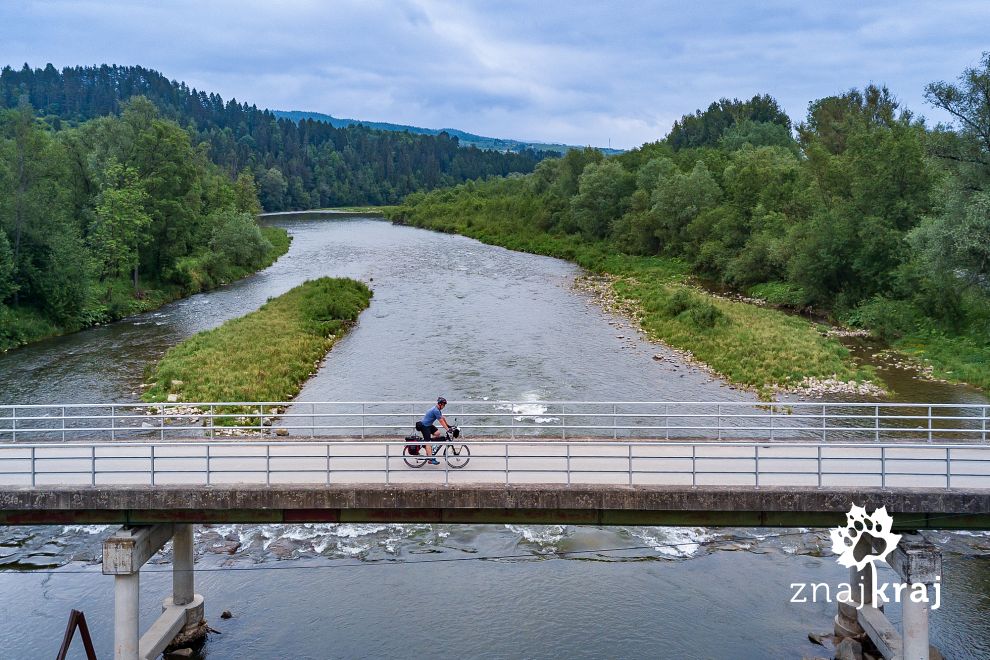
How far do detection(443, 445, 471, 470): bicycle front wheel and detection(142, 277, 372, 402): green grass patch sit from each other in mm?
20138

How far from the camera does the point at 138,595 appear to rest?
17016mm

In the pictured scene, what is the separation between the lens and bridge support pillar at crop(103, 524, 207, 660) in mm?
16531

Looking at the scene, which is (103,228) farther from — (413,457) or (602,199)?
(602,199)

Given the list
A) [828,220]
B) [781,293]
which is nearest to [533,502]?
[828,220]

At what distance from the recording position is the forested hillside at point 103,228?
52.5 metres

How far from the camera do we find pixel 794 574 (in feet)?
72.8

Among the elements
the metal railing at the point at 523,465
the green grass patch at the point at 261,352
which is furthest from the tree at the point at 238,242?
the metal railing at the point at 523,465

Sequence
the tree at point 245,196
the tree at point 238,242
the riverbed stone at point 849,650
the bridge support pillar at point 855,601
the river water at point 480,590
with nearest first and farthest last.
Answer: the riverbed stone at point 849,650 → the bridge support pillar at point 855,601 → the river water at point 480,590 → the tree at point 238,242 → the tree at point 245,196

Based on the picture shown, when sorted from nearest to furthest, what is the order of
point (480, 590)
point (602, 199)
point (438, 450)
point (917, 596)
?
1. point (917, 596)
2. point (438, 450)
3. point (480, 590)
4. point (602, 199)

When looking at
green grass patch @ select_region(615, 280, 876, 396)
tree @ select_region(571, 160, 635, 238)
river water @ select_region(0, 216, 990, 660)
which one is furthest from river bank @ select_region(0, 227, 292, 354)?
tree @ select_region(571, 160, 635, 238)

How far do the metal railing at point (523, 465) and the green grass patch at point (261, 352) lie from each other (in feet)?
56.3

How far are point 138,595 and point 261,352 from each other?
27947mm

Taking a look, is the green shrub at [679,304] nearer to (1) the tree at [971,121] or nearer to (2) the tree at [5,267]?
(1) the tree at [971,121]

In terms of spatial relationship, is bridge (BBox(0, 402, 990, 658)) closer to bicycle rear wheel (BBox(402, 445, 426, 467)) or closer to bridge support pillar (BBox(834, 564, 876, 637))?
bridge support pillar (BBox(834, 564, 876, 637))
